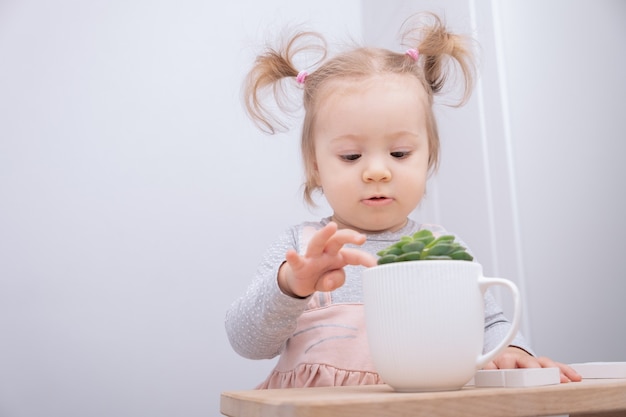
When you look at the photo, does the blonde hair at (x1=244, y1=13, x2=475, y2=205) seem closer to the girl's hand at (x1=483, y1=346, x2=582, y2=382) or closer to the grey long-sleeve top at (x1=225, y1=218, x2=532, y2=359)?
the grey long-sleeve top at (x1=225, y1=218, x2=532, y2=359)

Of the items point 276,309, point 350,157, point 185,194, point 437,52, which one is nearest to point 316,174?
point 350,157

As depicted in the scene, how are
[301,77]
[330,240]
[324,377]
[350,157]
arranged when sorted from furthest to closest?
[301,77], [350,157], [324,377], [330,240]

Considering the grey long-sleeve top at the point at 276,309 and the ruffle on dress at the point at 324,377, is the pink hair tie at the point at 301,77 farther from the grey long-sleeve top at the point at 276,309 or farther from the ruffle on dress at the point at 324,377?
the ruffle on dress at the point at 324,377

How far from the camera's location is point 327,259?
1.84 feet

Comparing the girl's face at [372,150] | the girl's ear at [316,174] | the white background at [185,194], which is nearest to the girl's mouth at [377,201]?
the girl's face at [372,150]

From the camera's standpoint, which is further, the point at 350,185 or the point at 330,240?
the point at 350,185

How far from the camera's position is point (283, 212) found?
5.01 ft

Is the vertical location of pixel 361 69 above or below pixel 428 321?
above

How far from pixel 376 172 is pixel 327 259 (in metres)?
0.33

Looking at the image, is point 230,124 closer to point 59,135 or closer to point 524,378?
point 59,135

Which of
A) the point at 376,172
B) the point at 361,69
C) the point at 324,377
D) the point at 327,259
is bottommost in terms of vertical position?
the point at 324,377

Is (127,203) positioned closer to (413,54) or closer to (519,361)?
(413,54)

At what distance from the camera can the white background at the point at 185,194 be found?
1283 mm

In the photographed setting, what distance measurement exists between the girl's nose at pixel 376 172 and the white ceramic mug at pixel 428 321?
0.38 m
